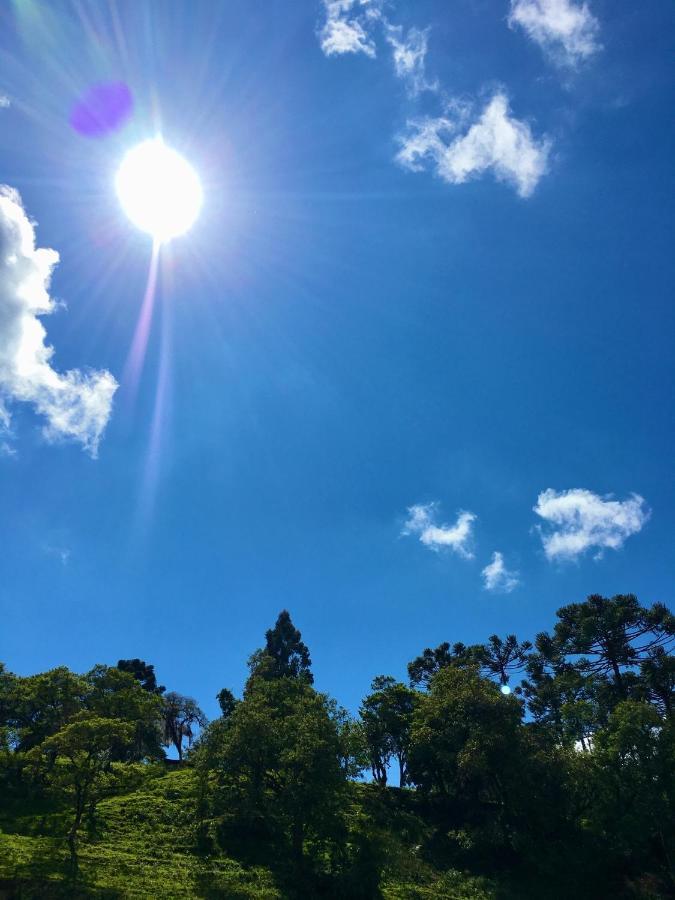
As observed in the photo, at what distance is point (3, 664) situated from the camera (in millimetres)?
46906

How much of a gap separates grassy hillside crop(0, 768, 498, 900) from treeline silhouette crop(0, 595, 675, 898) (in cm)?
72

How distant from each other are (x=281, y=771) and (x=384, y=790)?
20035 mm

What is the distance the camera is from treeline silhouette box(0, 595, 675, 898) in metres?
30.6

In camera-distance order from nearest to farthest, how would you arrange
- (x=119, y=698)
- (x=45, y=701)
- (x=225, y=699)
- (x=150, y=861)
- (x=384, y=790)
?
(x=150, y=861) < (x=119, y=698) < (x=45, y=701) < (x=384, y=790) < (x=225, y=699)

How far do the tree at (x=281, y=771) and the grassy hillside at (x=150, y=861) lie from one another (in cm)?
279

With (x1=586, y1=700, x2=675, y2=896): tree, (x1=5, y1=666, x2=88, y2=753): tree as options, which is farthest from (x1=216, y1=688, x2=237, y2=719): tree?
(x1=586, y1=700, x2=675, y2=896): tree

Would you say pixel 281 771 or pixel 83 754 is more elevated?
pixel 83 754

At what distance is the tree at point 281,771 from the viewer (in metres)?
30.0

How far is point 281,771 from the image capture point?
1309 inches

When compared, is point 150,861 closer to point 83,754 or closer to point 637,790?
point 83,754

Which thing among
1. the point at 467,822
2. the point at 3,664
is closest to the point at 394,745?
the point at 467,822

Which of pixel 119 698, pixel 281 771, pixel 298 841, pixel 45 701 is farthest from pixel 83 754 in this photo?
pixel 298 841

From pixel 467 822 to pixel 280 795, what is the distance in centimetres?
1910

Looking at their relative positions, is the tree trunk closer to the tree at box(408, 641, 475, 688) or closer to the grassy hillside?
the grassy hillside
